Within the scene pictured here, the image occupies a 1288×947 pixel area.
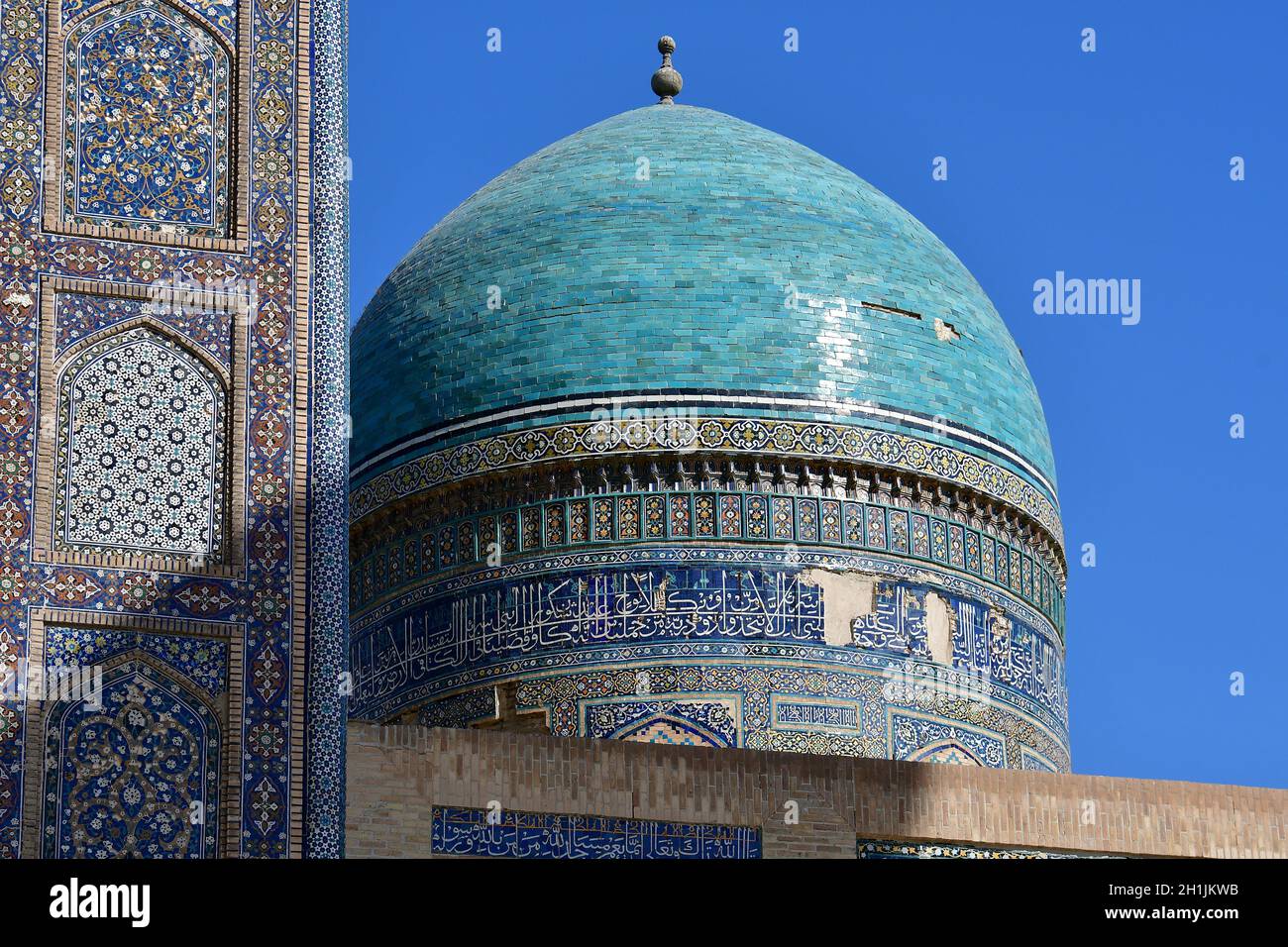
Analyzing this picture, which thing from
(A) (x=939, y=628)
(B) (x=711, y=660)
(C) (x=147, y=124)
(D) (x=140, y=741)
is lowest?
(D) (x=140, y=741)

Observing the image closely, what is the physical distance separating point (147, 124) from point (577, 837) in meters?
2.63

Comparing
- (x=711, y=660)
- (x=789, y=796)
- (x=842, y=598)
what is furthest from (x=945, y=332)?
(x=789, y=796)

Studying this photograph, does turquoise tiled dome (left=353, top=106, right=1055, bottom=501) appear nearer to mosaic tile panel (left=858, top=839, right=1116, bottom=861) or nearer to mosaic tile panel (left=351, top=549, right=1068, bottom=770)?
mosaic tile panel (left=351, top=549, right=1068, bottom=770)

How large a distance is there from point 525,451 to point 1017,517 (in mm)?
2288

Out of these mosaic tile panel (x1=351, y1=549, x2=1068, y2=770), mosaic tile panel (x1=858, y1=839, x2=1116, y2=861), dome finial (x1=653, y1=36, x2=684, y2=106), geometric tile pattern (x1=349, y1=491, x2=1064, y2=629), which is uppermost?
dome finial (x1=653, y1=36, x2=684, y2=106)

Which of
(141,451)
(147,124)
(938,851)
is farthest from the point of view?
(938,851)

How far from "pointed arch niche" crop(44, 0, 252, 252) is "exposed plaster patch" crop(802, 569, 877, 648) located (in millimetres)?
4027

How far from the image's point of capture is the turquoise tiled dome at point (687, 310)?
13523mm

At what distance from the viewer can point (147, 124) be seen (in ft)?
32.2

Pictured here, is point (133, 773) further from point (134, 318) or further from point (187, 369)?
point (134, 318)

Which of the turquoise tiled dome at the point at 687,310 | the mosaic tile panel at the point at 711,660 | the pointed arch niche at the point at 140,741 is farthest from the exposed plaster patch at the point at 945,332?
the pointed arch niche at the point at 140,741

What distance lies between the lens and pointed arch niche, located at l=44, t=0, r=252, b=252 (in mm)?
9656

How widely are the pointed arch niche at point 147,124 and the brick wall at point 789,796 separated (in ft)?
5.61

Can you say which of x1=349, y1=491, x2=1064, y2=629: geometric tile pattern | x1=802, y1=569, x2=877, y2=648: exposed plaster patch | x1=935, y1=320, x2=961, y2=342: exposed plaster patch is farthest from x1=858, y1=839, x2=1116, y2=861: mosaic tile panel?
x1=935, y1=320, x2=961, y2=342: exposed plaster patch
